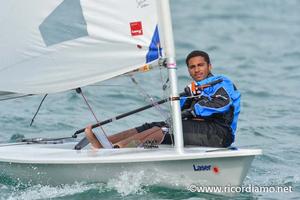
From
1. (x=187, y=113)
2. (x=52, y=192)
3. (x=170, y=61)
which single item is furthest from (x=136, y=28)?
(x=52, y=192)

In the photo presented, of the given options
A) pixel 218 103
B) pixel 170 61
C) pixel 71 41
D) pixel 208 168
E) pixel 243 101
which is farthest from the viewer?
pixel 243 101

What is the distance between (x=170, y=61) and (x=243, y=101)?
5.34m

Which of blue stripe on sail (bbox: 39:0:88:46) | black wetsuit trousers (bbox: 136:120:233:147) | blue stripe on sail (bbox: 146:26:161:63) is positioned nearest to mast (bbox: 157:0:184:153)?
blue stripe on sail (bbox: 146:26:161:63)

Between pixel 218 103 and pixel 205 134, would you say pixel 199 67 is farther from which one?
pixel 205 134

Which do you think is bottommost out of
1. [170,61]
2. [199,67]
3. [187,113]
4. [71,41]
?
[187,113]

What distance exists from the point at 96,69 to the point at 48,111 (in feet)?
13.1

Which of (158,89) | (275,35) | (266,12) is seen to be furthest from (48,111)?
(266,12)

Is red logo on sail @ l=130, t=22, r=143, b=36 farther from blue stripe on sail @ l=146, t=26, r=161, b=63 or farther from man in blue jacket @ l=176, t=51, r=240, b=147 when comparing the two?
man in blue jacket @ l=176, t=51, r=240, b=147

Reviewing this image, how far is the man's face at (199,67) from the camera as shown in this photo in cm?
596

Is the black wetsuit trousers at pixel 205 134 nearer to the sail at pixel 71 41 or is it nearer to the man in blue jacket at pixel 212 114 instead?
the man in blue jacket at pixel 212 114

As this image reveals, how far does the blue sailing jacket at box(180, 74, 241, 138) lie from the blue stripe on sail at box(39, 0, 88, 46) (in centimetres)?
94

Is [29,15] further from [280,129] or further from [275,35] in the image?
[275,35]

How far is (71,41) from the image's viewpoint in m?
5.90

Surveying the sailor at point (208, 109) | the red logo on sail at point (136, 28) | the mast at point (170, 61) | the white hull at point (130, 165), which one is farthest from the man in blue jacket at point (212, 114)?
the red logo on sail at point (136, 28)
